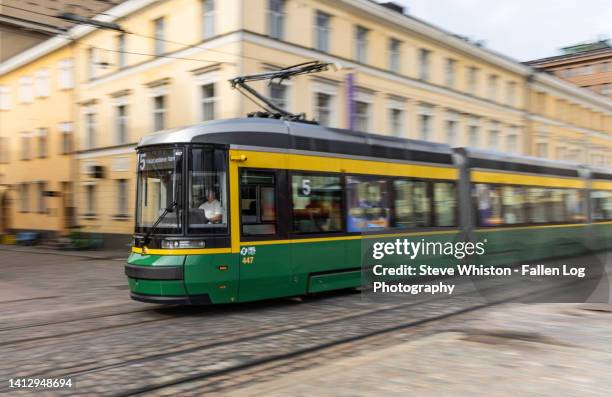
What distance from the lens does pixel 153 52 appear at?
23.9 metres

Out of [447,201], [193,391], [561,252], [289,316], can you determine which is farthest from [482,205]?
[193,391]

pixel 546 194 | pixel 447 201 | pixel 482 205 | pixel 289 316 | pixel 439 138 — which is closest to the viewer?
pixel 289 316

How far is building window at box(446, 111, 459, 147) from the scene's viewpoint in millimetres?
31344

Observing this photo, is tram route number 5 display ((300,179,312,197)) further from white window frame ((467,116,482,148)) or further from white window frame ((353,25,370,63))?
white window frame ((467,116,482,148))

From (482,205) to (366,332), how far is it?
7.53 metres

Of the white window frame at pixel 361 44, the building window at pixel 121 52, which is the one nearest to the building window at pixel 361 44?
the white window frame at pixel 361 44

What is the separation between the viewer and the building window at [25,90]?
3309cm

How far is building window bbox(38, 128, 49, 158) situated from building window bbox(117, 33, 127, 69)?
28.4 feet

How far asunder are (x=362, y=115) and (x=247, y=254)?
17.9 meters

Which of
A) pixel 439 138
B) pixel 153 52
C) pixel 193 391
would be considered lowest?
pixel 193 391

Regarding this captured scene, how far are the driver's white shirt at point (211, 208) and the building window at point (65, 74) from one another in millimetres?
24223

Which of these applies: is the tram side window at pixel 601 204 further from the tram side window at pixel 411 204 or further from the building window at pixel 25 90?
the building window at pixel 25 90

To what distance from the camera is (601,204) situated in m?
19.6

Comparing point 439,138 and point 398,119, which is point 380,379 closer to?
point 398,119
